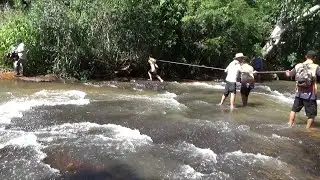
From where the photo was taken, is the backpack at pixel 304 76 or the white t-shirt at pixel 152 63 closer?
the backpack at pixel 304 76

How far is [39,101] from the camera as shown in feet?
43.6

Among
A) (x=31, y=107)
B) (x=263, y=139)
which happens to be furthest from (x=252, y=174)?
(x=31, y=107)

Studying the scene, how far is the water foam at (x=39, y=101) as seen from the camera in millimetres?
11680

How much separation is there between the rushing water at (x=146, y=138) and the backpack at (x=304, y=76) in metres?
1.18

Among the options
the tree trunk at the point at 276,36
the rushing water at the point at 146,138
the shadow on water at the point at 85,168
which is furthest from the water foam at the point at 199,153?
the tree trunk at the point at 276,36

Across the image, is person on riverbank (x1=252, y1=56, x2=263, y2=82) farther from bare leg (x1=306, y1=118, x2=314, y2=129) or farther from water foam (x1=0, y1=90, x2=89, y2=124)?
bare leg (x1=306, y1=118, x2=314, y2=129)

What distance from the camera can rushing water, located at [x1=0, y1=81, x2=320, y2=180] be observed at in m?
7.84

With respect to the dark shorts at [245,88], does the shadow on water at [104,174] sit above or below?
below

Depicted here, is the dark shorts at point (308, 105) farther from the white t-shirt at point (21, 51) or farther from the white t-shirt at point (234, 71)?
the white t-shirt at point (21, 51)

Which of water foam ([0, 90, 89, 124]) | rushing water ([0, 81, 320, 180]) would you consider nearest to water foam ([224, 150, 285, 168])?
rushing water ([0, 81, 320, 180])

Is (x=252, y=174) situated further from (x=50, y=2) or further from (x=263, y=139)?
(x=50, y=2)

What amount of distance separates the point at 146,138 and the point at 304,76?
390cm

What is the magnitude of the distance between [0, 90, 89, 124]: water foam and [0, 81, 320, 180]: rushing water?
0.09ft

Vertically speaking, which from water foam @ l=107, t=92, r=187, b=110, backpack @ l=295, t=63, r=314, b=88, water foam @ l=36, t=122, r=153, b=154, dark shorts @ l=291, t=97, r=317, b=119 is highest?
backpack @ l=295, t=63, r=314, b=88
